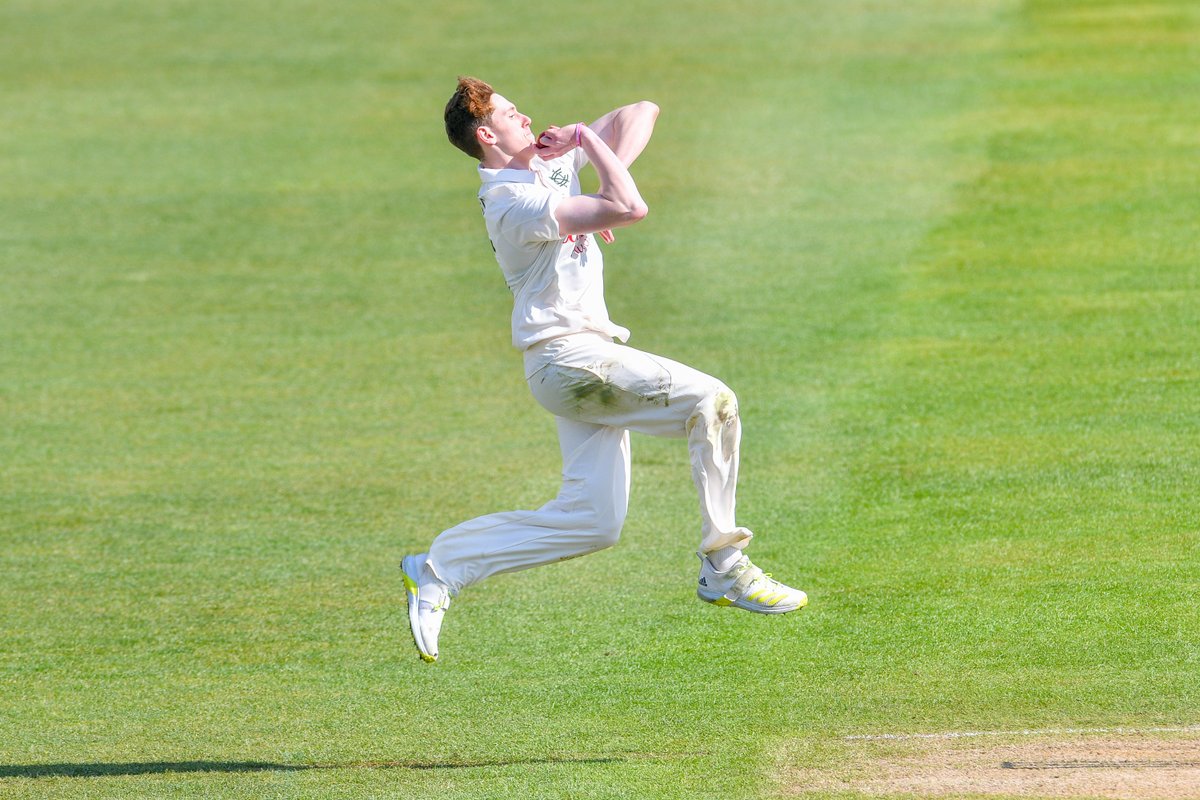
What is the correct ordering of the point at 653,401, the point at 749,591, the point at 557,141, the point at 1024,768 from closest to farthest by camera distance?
1. the point at 1024,768
2. the point at 557,141
3. the point at 653,401
4. the point at 749,591

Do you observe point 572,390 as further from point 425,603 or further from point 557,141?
point 425,603

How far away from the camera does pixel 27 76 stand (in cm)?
2622

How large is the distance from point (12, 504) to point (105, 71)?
15.4 meters

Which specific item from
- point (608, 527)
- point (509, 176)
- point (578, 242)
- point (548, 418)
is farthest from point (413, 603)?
point (548, 418)

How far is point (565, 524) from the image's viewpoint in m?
8.08

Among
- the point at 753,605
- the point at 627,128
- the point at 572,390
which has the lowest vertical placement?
the point at 753,605

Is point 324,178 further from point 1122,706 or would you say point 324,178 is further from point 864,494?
point 1122,706

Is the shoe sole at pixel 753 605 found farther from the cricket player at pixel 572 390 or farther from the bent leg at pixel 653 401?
the bent leg at pixel 653 401

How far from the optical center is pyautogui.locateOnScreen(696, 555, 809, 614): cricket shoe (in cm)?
820

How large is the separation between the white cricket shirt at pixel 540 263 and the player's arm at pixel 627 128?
0.89 feet

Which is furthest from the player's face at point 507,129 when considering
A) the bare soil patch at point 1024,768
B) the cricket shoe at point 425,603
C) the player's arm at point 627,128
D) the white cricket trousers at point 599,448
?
the bare soil patch at point 1024,768

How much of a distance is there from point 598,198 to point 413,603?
88.3 inches

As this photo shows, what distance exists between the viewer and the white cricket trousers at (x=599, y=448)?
7941 millimetres

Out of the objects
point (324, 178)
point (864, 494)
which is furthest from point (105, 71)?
point (864, 494)
